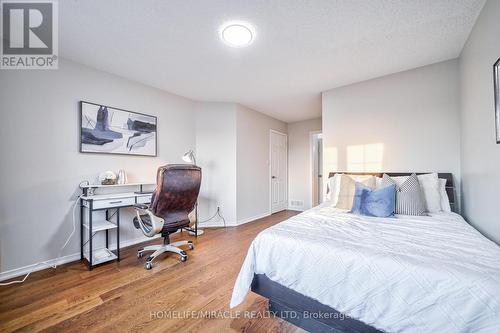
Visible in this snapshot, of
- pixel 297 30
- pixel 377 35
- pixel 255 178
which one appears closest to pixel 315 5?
pixel 297 30

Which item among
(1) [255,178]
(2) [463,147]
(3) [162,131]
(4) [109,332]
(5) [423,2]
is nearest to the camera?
(4) [109,332]

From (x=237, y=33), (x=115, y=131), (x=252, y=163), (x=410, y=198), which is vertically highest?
(x=237, y=33)

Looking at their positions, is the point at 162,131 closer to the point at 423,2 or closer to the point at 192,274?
the point at 192,274

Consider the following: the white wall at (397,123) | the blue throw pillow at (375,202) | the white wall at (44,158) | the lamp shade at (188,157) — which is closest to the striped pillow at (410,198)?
the blue throw pillow at (375,202)

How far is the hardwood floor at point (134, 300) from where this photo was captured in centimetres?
141

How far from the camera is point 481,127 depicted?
5.77 ft

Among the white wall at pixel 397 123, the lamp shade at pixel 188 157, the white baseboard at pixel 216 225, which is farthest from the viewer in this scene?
the white baseboard at pixel 216 225

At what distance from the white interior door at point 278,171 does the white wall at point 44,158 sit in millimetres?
3240

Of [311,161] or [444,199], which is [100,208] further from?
[311,161]

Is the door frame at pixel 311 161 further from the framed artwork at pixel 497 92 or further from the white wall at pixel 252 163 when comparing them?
the framed artwork at pixel 497 92

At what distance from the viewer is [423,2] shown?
1604 millimetres

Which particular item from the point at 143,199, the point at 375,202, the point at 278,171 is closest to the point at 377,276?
the point at 375,202

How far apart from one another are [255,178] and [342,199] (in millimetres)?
2322

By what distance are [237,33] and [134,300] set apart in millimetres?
2608
